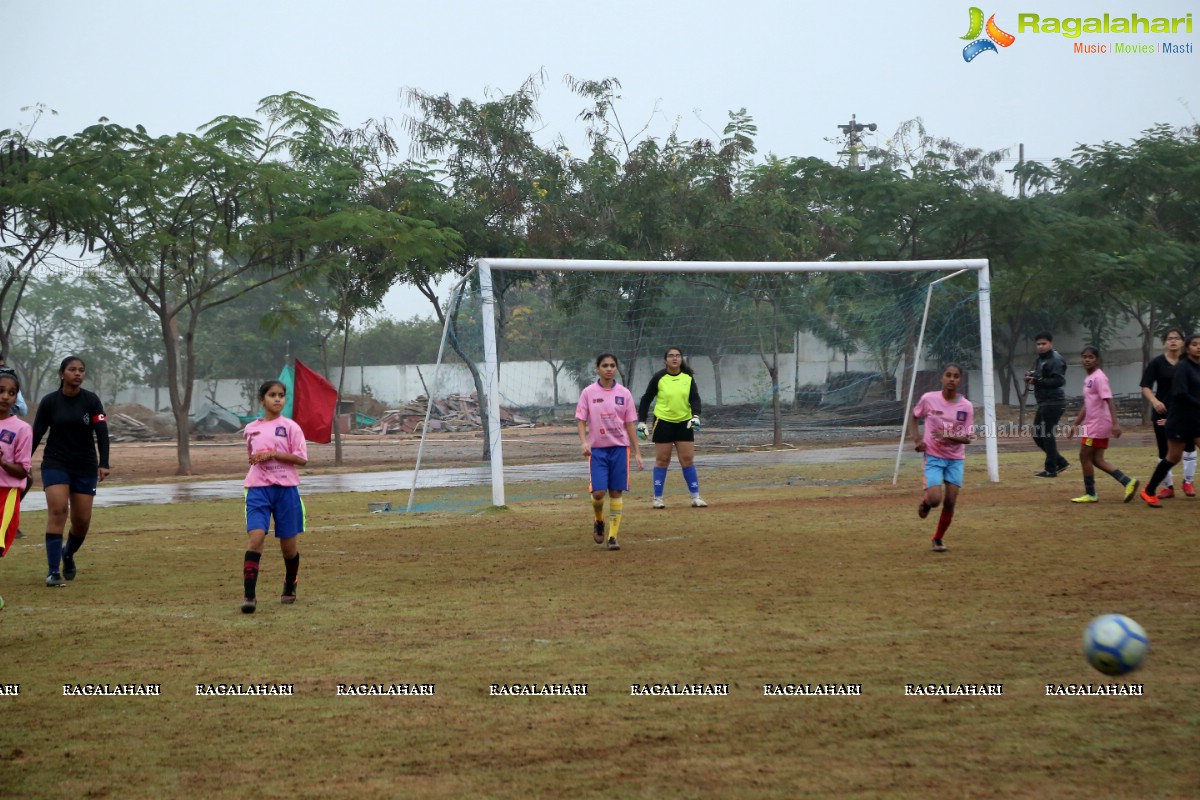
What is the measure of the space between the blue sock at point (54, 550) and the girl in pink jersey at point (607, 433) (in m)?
4.51

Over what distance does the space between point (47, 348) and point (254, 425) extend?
6644 cm

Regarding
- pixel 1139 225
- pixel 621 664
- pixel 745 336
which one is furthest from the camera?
pixel 1139 225

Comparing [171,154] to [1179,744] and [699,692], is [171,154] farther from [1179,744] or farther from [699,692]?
[1179,744]

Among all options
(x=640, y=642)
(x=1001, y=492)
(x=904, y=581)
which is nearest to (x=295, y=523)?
(x=640, y=642)

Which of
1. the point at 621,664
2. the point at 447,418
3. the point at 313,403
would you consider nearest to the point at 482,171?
the point at 447,418

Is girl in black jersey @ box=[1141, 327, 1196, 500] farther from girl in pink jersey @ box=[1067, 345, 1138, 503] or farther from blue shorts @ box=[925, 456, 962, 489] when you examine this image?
blue shorts @ box=[925, 456, 962, 489]

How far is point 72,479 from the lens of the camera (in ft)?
32.2

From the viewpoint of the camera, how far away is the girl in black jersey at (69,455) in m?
9.62

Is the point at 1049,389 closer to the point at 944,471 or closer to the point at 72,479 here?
the point at 944,471

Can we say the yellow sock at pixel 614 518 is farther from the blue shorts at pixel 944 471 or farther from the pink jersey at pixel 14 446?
the pink jersey at pixel 14 446

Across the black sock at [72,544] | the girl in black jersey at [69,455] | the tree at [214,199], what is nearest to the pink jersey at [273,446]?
the girl in black jersey at [69,455]

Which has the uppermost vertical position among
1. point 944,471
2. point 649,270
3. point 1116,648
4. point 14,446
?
point 649,270

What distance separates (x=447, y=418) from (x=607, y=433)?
16.9 meters

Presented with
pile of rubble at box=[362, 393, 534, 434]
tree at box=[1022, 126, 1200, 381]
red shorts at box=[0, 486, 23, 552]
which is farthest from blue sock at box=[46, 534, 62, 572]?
tree at box=[1022, 126, 1200, 381]
